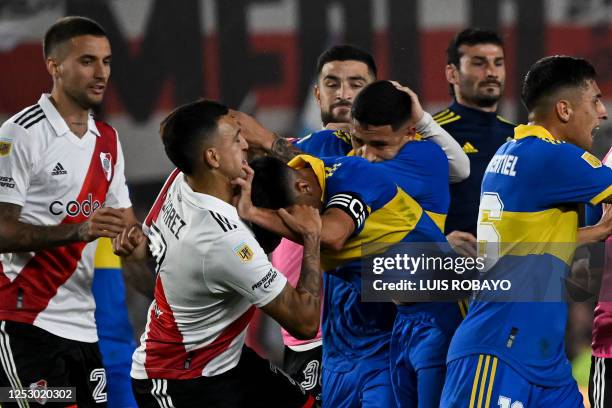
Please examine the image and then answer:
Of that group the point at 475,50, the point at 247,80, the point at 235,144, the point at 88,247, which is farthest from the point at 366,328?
the point at 247,80

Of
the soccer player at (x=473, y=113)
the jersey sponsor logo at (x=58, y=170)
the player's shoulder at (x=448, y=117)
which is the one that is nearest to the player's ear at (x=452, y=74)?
the soccer player at (x=473, y=113)

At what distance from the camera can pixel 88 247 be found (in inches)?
247

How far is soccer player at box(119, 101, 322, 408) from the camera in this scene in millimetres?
4742

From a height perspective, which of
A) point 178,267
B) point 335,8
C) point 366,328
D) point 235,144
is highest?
point 335,8

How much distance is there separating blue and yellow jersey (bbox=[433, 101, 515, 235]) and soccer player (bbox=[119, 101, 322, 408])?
1943mm

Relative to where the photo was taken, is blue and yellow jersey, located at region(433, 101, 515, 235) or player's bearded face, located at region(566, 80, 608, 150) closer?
player's bearded face, located at region(566, 80, 608, 150)

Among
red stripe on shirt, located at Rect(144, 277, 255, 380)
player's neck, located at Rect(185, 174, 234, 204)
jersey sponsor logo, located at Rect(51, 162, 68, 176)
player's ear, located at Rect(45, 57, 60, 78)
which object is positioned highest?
player's ear, located at Rect(45, 57, 60, 78)

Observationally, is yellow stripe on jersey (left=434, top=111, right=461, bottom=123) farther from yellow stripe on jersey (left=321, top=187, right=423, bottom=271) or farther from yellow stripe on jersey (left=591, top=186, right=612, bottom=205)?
yellow stripe on jersey (left=591, top=186, right=612, bottom=205)

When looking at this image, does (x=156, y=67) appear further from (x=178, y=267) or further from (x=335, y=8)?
(x=178, y=267)

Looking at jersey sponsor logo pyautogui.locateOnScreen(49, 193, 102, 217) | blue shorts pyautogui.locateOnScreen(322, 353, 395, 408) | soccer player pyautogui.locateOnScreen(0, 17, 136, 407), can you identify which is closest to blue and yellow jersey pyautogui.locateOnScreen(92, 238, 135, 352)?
soccer player pyautogui.locateOnScreen(0, 17, 136, 407)

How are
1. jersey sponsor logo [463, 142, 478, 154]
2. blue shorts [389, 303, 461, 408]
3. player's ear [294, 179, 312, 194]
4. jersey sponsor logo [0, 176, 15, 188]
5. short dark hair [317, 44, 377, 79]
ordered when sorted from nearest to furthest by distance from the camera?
player's ear [294, 179, 312, 194] → blue shorts [389, 303, 461, 408] → jersey sponsor logo [0, 176, 15, 188] → jersey sponsor logo [463, 142, 478, 154] → short dark hair [317, 44, 377, 79]

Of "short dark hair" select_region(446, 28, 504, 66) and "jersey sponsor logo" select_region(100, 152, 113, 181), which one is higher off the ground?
"short dark hair" select_region(446, 28, 504, 66)

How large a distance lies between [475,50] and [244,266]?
317 cm

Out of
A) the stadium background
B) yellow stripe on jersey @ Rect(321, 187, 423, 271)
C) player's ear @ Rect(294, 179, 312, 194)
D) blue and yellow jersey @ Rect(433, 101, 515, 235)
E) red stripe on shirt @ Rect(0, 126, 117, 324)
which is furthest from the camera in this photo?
the stadium background
